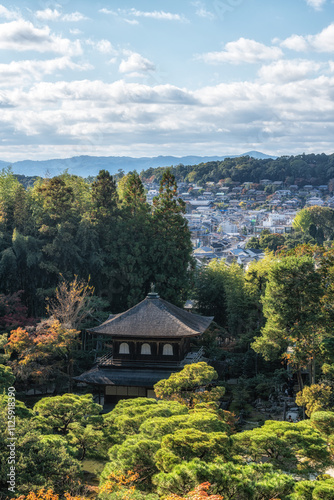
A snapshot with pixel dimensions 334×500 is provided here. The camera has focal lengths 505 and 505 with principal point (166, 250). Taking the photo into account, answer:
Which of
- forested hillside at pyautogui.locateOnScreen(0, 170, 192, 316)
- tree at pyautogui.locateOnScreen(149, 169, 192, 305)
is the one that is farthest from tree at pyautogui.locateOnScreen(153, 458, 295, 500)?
tree at pyautogui.locateOnScreen(149, 169, 192, 305)

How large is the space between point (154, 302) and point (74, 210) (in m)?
9.33

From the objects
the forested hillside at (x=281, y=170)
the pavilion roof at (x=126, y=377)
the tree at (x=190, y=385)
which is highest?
the forested hillside at (x=281, y=170)

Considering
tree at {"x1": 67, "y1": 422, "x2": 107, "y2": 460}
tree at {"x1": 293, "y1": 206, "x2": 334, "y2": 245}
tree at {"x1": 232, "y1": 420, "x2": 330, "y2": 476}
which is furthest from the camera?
tree at {"x1": 293, "y1": 206, "x2": 334, "y2": 245}

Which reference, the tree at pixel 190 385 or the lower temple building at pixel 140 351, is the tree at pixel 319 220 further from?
the tree at pixel 190 385

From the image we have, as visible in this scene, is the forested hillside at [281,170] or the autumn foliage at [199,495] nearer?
the autumn foliage at [199,495]

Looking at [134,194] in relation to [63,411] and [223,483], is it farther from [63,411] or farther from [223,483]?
[223,483]

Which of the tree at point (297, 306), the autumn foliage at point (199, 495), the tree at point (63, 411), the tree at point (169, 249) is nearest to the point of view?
the autumn foliage at point (199, 495)

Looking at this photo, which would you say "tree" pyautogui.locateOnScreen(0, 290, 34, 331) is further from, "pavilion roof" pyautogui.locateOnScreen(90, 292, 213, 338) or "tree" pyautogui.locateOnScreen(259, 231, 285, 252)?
"tree" pyautogui.locateOnScreen(259, 231, 285, 252)

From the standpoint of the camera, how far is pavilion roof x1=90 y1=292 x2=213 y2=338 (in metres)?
21.2

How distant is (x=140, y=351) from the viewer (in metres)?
21.9

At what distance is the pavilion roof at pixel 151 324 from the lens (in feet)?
69.5

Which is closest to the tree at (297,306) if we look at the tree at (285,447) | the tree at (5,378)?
the tree at (285,447)

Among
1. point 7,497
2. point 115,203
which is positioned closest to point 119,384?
point 7,497

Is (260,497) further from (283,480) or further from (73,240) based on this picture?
(73,240)
